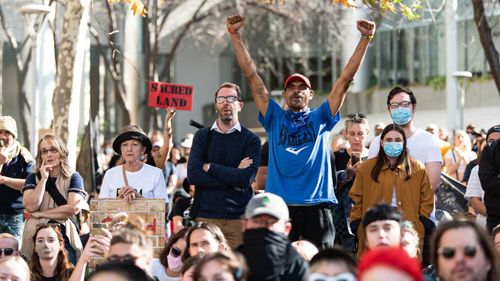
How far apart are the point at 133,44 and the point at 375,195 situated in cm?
3196

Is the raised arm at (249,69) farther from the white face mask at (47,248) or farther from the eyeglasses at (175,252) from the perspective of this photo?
the white face mask at (47,248)

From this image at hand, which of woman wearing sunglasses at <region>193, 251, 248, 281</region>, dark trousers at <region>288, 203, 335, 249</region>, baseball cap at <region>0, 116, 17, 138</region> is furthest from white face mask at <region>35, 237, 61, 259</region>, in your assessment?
woman wearing sunglasses at <region>193, 251, 248, 281</region>

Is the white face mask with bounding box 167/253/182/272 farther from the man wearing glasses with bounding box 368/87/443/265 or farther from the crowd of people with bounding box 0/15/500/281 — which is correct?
the man wearing glasses with bounding box 368/87/443/265

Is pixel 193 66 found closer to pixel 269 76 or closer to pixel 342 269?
pixel 269 76

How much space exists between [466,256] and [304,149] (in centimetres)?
393

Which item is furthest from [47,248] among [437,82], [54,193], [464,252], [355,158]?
[437,82]

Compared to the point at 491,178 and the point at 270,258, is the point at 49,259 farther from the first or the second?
the point at 491,178

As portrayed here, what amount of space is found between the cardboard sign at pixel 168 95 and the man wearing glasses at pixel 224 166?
3.11 meters

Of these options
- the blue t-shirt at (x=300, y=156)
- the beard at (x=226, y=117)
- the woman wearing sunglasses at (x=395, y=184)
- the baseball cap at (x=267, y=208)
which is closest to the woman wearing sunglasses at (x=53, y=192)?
the beard at (x=226, y=117)

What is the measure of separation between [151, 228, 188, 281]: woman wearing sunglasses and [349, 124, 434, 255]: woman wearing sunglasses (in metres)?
1.46

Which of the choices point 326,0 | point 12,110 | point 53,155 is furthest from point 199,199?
point 12,110

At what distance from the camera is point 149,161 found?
12.8 metres

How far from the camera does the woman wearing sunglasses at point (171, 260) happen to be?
1041 cm

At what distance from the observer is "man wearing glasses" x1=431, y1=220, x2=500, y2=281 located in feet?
22.2
